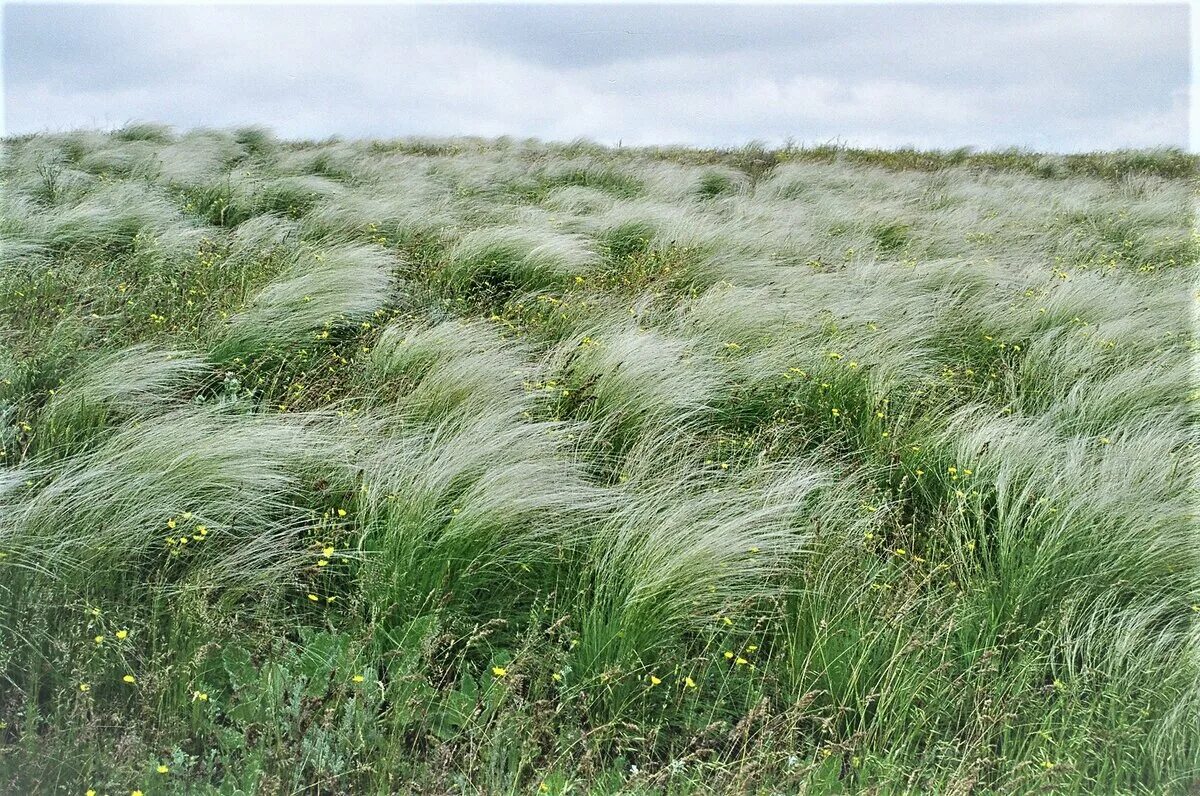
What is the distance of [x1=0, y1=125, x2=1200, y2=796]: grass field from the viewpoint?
168cm

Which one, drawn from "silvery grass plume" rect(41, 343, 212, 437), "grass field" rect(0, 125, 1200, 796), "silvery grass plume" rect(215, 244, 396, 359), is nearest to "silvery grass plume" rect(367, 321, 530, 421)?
"grass field" rect(0, 125, 1200, 796)

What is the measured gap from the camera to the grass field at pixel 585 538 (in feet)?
5.53

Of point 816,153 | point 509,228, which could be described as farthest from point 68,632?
point 816,153

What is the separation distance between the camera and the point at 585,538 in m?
2.25

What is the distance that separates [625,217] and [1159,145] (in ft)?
50.8

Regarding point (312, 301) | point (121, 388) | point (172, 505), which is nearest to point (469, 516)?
point (172, 505)

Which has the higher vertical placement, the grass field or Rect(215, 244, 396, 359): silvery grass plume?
Rect(215, 244, 396, 359): silvery grass plume

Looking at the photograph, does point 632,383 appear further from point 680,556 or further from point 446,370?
point 680,556

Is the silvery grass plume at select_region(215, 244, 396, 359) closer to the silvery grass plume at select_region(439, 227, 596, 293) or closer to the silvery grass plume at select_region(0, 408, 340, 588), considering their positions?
the silvery grass plume at select_region(439, 227, 596, 293)

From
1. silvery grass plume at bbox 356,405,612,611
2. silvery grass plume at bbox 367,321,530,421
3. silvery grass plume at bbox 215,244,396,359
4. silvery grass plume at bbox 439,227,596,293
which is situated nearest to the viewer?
silvery grass plume at bbox 356,405,612,611

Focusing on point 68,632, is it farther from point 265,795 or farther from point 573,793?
point 573,793

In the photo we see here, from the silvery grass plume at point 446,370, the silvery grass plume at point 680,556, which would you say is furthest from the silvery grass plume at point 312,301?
the silvery grass plume at point 680,556

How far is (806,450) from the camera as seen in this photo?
3.10m

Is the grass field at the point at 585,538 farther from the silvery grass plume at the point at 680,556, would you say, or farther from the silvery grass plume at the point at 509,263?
the silvery grass plume at the point at 509,263
